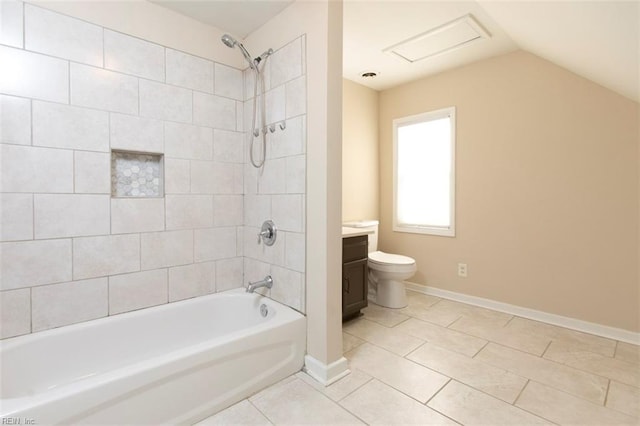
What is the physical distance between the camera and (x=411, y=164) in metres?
3.55

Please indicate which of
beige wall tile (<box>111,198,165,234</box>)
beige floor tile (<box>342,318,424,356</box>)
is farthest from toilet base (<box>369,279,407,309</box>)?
beige wall tile (<box>111,198,165,234</box>)

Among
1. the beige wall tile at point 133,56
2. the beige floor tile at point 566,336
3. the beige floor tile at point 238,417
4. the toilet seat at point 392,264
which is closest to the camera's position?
the beige floor tile at point 238,417

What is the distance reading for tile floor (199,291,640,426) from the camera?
1534 mm

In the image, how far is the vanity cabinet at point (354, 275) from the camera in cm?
260

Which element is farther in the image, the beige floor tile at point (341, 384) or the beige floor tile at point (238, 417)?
the beige floor tile at point (341, 384)

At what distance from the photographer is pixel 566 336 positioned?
240 centimetres

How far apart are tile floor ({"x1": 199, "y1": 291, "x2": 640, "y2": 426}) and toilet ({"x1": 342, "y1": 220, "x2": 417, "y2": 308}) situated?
0.46 metres

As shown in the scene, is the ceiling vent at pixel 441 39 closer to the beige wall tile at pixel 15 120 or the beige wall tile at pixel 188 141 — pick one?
the beige wall tile at pixel 188 141

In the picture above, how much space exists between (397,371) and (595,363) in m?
1.29

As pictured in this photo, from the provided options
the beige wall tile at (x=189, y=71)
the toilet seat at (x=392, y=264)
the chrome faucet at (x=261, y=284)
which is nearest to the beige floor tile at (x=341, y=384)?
the chrome faucet at (x=261, y=284)

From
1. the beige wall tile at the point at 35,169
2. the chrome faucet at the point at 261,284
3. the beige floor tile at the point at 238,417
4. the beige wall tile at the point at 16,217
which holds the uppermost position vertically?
the beige wall tile at the point at 35,169

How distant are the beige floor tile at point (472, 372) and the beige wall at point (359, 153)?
1675 mm

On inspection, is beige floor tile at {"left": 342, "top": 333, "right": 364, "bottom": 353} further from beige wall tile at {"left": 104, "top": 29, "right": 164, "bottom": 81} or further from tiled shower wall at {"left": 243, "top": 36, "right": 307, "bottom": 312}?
beige wall tile at {"left": 104, "top": 29, "right": 164, "bottom": 81}

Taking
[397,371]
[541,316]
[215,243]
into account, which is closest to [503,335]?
[541,316]
